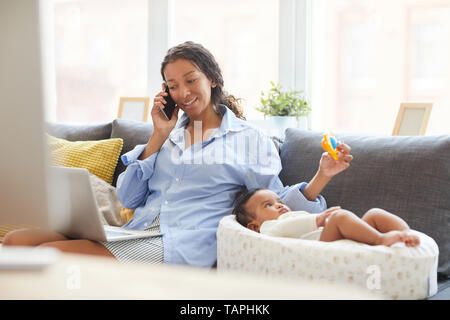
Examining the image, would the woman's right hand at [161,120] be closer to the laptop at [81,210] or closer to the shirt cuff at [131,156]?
the shirt cuff at [131,156]

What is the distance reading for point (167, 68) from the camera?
1922mm

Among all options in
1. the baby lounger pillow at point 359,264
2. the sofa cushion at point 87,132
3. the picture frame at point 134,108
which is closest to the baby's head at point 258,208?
the baby lounger pillow at point 359,264

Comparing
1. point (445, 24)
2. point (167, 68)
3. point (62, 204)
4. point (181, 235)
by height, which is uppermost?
point (445, 24)

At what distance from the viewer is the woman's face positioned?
6.20ft

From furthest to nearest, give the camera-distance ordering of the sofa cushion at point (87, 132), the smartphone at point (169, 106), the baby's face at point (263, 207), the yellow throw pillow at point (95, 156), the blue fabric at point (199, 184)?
the sofa cushion at point (87, 132) < the yellow throw pillow at point (95, 156) < the smartphone at point (169, 106) < the blue fabric at point (199, 184) < the baby's face at point (263, 207)

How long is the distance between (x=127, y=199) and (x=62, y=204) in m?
1.34

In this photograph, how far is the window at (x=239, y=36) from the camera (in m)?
2.90

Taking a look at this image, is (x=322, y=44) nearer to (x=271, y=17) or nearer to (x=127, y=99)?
(x=271, y=17)

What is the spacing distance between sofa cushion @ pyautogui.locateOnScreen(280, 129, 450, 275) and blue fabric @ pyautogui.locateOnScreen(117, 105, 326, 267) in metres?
0.11

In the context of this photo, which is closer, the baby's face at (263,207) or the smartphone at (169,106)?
the baby's face at (263,207)

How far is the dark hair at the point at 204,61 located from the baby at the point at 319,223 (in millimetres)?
449

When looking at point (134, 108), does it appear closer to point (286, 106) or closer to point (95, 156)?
point (95, 156)

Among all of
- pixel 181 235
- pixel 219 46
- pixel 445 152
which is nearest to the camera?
pixel 445 152
